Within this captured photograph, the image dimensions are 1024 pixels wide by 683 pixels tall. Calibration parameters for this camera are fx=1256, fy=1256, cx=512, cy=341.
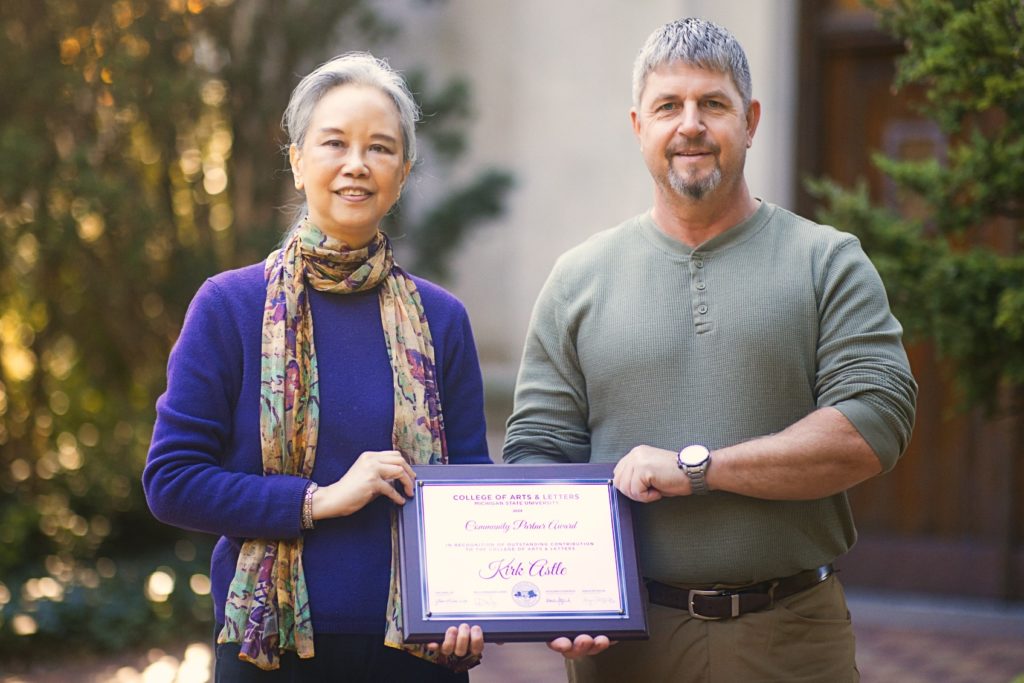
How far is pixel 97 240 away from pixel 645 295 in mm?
4436

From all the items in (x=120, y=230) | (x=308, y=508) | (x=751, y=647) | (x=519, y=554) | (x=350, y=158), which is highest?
(x=120, y=230)

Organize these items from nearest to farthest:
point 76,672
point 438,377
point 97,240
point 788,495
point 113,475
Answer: point 788,495, point 438,377, point 76,672, point 97,240, point 113,475

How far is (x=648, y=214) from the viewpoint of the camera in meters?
2.99

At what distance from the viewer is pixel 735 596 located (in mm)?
2713

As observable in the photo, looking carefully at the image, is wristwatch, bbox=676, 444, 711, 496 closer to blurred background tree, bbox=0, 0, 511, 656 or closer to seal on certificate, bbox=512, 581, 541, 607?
seal on certificate, bbox=512, 581, 541, 607

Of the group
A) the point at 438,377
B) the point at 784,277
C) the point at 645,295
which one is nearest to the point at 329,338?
the point at 438,377

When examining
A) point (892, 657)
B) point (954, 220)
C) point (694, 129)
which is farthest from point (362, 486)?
point (892, 657)

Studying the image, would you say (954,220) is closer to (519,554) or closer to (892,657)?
(519,554)

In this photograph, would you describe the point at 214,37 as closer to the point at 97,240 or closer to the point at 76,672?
the point at 97,240

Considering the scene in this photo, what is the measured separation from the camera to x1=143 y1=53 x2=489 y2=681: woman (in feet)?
8.33

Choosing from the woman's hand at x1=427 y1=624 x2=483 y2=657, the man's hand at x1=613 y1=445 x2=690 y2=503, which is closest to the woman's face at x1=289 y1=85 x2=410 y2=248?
the man's hand at x1=613 y1=445 x2=690 y2=503

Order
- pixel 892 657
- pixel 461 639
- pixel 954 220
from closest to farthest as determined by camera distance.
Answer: pixel 461 639 → pixel 954 220 → pixel 892 657

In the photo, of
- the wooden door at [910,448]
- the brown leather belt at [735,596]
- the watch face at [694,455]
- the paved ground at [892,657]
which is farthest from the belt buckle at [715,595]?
the wooden door at [910,448]

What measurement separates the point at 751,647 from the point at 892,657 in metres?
3.57
